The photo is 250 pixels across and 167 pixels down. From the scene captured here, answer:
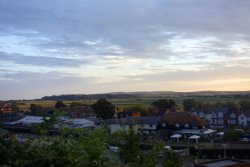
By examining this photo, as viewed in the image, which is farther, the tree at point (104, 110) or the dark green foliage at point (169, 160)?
the tree at point (104, 110)

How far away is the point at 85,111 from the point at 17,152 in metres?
58.9

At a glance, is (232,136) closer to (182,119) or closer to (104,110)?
(182,119)

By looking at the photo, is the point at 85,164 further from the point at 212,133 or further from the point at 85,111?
the point at 85,111

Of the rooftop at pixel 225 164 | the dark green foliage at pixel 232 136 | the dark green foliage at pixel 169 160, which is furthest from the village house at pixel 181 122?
the dark green foliage at pixel 169 160

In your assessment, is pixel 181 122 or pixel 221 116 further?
pixel 221 116

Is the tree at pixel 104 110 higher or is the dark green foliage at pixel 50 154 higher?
the dark green foliage at pixel 50 154

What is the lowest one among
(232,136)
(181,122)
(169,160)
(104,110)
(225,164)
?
(232,136)

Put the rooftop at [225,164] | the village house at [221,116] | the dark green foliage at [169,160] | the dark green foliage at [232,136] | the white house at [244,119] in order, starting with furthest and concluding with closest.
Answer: the village house at [221,116], the white house at [244,119], the dark green foliage at [232,136], the rooftop at [225,164], the dark green foliage at [169,160]

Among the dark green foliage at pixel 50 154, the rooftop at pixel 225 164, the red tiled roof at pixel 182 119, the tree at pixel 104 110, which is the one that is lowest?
the rooftop at pixel 225 164

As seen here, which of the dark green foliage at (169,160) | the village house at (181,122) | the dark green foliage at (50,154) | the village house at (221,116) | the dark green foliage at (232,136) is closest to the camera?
the dark green foliage at (50,154)

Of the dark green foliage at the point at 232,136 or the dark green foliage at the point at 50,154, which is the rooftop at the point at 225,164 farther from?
the dark green foliage at the point at 232,136

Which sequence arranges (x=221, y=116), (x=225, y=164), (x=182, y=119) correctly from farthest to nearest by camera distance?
(x=221, y=116) < (x=182, y=119) < (x=225, y=164)

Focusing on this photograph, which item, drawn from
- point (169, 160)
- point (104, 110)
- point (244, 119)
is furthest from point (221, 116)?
point (169, 160)

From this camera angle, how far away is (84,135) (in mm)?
5160
